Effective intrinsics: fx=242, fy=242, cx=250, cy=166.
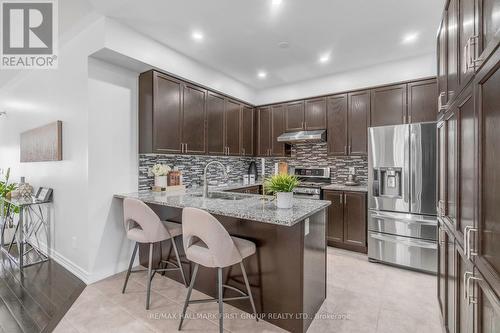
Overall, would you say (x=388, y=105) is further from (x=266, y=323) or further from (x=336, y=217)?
(x=266, y=323)

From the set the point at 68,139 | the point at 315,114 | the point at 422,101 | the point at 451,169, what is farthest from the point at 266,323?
the point at 422,101

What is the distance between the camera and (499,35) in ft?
2.53

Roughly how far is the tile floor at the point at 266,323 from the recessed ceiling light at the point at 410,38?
292 cm

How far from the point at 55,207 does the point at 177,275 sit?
2.02 meters

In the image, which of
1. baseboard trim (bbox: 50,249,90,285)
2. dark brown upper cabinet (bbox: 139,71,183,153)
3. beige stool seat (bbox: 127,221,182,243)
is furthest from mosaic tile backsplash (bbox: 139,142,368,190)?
baseboard trim (bbox: 50,249,90,285)

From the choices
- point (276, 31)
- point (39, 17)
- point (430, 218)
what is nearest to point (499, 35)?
point (276, 31)

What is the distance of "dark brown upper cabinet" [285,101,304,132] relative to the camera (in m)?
4.51

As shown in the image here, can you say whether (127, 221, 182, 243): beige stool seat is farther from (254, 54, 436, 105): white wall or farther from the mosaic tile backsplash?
(254, 54, 436, 105): white wall

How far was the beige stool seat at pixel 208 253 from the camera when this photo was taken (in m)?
1.81

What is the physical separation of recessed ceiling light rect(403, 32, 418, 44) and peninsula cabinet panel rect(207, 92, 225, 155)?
2.70 meters

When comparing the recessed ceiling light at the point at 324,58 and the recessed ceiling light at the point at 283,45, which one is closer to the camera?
the recessed ceiling light at the point at 283,45

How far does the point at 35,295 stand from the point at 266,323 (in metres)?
2.39

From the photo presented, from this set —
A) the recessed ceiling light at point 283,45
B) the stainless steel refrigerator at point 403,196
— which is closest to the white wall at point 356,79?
the stainless steel refrigerator at point 403,196

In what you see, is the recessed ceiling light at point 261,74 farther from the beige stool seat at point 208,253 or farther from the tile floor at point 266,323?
the tile floor at point 266,323
